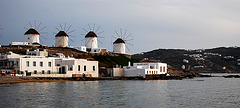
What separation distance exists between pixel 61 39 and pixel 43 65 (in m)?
44.8

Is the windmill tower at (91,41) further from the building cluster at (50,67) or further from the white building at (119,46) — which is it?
the building cluster at (50,67)

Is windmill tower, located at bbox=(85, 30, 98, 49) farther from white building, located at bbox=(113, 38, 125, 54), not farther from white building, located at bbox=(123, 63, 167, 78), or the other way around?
white building, located at bbox=(123, 63, 167, 78)

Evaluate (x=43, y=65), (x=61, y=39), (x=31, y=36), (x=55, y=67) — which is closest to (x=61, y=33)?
(x=61, y=39)

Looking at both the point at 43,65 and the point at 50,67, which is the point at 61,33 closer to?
the point at 50,67

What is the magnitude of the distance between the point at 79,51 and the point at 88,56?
295 inches

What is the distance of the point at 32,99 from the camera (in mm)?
36344

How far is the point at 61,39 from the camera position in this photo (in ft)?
358

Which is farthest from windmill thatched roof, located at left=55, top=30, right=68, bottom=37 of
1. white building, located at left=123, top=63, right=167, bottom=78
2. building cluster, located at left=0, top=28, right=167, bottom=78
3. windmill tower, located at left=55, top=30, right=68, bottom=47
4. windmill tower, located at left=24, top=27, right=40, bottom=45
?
white building, located at left=123, top=63, right=167, bottom=78

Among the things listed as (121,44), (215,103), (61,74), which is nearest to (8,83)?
(61,74)

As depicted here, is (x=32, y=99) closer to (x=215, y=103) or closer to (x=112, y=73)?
(x=215, y=103)

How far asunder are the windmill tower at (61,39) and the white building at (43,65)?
37.6 m

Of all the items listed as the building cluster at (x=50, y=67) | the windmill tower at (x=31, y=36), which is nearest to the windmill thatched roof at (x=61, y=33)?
the windmill tower at (x=31, y=36)

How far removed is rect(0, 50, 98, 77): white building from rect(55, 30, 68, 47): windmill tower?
37.6 meters

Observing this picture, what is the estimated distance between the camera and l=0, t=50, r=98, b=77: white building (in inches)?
2463
